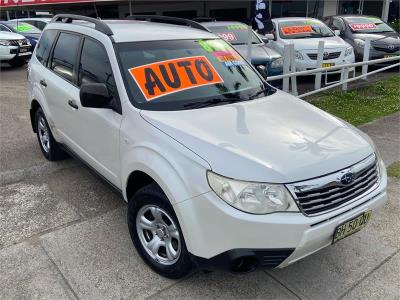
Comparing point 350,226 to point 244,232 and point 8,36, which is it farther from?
point 8,36

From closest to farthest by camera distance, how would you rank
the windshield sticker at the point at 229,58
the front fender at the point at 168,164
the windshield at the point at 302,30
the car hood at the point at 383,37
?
1. the front fender at the point at 168,164
2. the windshield sticker at the point at 229,58
3. the windshield at the point at 302,30
4. the car hood at the point at 383,37

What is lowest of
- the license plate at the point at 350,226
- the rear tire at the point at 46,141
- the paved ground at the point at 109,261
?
the paved ground at the point at 109,261

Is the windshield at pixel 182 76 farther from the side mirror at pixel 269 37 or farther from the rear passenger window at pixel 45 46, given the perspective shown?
the side mirror at pixel 269 37

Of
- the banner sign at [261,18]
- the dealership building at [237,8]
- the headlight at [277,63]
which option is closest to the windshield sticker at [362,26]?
the banner sign at [261,18]

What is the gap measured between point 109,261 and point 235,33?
24.2 ft

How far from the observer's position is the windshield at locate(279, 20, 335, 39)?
10133 millimetres

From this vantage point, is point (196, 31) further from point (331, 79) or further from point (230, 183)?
point (331, 79)

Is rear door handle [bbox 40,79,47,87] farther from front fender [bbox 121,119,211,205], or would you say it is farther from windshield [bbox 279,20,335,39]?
windshield [bbox 279,20,335,39]

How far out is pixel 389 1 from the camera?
21.4 m

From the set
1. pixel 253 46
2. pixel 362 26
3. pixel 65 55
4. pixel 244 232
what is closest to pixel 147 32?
pixel 65 55

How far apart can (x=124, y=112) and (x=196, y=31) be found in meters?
1.42

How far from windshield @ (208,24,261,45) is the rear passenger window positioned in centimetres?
500

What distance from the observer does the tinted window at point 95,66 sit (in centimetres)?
338

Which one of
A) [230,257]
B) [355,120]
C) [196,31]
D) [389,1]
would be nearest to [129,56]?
[196,31]
